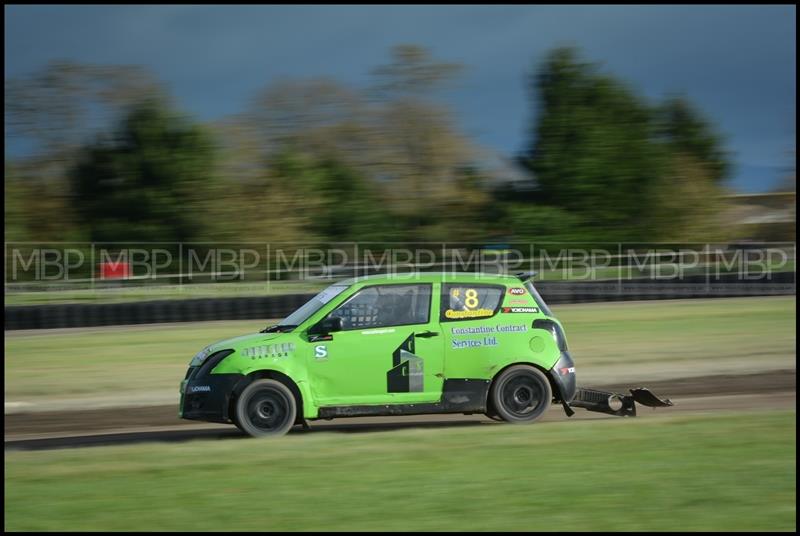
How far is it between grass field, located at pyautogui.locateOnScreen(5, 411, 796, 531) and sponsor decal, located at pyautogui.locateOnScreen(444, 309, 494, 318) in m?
1.19

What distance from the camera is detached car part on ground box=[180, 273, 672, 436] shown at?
29.2ft

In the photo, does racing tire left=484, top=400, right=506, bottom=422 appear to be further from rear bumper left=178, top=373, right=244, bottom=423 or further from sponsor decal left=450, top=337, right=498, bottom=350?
Answer: rear bumper left=178, top=373, right=244, bottom=423

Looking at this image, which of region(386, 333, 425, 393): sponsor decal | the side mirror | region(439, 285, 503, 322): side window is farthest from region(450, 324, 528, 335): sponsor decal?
the side mirror

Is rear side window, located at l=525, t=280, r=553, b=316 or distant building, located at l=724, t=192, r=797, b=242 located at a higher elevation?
distant building, located at l=724, t=192, r=797, b=242

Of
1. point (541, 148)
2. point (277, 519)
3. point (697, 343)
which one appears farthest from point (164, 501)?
point (541, 148)

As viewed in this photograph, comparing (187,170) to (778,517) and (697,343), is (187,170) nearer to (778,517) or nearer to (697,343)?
(697,343)

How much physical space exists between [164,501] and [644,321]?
16129mm

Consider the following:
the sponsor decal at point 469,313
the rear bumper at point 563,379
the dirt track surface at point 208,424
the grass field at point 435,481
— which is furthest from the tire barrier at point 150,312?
the grass field at point 435,481

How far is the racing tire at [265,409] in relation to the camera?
8.85 meters

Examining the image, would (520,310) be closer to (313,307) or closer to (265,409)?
(313,307)

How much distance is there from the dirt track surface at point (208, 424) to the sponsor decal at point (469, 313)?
1.21 metres

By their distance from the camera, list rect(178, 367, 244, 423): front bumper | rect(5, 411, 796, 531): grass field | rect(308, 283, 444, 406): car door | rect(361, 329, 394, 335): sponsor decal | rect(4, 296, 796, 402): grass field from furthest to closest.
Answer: rect(4, 296, 796, 402): grass field, rect(361, 329, 394, 335): sponsor decal, rect(308, 283, 444, 406): car door, rect(178, 367, 244, 423): front bumper, rect(5, 411, 796, 531): grass field

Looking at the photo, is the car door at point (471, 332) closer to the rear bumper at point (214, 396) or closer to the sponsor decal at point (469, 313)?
the sponsor decal at point (469, 313)

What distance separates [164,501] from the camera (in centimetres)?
623
